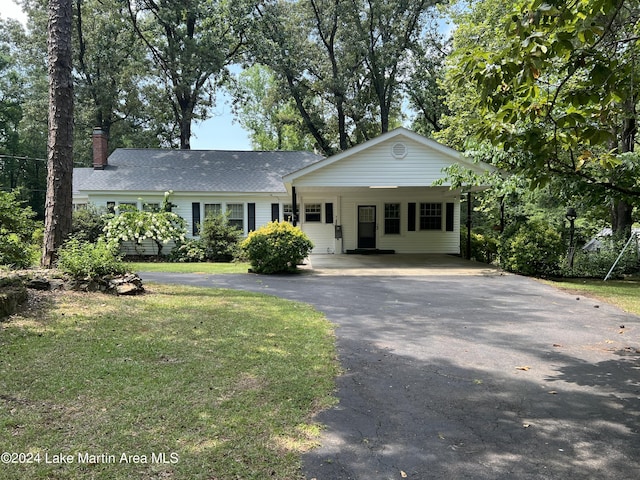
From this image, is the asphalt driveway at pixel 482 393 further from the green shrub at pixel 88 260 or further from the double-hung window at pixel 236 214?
the double-hung window at pixel 236 214

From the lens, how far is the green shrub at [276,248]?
1249 cm

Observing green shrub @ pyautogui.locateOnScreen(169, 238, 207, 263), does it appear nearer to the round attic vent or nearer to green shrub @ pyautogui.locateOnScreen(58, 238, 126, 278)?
the round attic vent

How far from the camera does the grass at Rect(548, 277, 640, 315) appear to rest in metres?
8.58

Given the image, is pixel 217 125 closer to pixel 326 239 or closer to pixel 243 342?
pixel 326 239

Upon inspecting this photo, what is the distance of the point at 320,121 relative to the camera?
30.5 metres

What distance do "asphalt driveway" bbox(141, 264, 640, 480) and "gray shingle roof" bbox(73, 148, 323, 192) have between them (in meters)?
13.9

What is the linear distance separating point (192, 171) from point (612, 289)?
18.2 meters

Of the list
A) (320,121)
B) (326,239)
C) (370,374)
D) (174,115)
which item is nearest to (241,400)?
(370,374)

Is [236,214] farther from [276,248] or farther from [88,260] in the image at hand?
[88,260]

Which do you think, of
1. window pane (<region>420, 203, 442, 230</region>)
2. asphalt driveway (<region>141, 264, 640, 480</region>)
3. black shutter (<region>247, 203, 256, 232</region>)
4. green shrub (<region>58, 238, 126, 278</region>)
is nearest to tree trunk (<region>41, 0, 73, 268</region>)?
green shrub (<region>58, 238, 126, 278</region>)

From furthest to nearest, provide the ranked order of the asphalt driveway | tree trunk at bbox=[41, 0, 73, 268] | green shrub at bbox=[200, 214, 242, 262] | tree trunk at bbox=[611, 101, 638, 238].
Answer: green shrub at bbox=[200, 214, 242, 262] < tree trunk at bbox=[611, 101, 638, 238] < tree trunk at bbox=[41, 0, 73, 268] < the asphalt driveway

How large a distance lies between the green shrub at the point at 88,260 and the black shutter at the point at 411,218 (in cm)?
1338

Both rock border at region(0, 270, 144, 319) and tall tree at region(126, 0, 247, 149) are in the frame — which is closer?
rock border at region(0, 270, 144, 319)

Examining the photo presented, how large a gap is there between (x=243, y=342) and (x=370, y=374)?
175 centimetres
